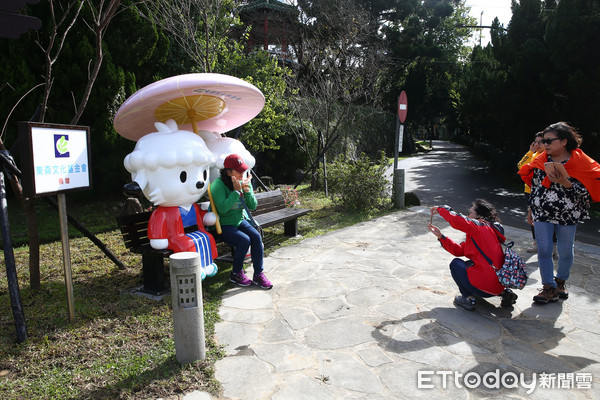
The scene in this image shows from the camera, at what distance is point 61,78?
808cm

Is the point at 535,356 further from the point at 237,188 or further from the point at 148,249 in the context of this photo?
the point at 148,249

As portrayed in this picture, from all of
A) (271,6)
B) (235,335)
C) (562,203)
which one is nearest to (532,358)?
(562,203)

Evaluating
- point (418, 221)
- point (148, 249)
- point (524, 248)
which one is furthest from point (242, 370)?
point (418, 221)

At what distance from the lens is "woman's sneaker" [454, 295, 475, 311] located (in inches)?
154

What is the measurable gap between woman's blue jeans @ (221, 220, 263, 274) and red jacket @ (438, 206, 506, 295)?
2005 mm

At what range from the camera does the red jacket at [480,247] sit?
366 cm

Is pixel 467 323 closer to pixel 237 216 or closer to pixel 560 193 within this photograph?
pixel 560 193

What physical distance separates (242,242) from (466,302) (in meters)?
2.37

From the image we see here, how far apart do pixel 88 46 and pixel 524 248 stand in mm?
8707

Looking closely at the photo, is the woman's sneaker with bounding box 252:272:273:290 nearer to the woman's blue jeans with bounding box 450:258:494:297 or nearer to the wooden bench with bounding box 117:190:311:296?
the wooden bench with bounding box 117:190:311:296

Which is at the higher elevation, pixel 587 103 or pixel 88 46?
pixel 88 46

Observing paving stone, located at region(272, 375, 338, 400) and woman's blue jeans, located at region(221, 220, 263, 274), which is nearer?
paving stone, located at region(272, 375, 338, 400)

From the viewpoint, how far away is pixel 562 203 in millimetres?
3852

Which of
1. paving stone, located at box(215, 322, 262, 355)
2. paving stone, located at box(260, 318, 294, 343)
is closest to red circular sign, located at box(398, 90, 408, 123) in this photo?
paving stone, located at box(260, 318, 294, 343)
